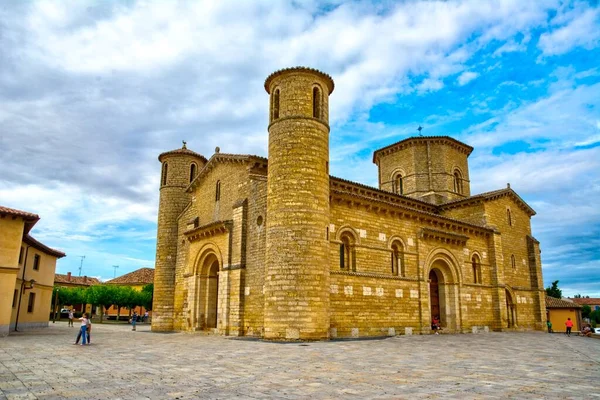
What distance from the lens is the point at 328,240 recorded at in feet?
65.0

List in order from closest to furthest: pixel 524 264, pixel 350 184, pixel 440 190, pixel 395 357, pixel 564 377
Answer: pixel 564 377, pixel 395 357, pixel 350 184, pixel 524 264, pixel 440 190

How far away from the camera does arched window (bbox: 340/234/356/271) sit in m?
21.2

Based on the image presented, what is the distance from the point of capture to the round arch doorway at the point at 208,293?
24.5 meters

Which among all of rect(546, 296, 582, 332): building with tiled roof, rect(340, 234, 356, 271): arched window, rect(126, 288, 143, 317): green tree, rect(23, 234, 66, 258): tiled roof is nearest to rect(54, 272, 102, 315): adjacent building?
rect(126, 288, 143, 317): green tree

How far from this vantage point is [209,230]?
2411 centimetres

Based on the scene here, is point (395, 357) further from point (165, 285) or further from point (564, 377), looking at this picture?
point (165, 285)

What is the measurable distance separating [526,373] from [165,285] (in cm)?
2335

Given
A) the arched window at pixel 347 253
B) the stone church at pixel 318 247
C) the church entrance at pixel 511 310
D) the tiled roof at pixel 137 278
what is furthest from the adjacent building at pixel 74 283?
the church entrance at pixel 511 310

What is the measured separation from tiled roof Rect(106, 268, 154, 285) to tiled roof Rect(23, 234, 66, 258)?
33.5 m

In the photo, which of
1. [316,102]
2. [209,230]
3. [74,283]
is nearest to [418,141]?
[316,102]

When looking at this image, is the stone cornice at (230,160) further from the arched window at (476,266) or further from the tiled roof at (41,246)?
the arched window at (476,266)

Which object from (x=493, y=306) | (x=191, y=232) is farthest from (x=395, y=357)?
(x=493, y=306)

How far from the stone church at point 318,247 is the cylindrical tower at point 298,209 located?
2.1 inches

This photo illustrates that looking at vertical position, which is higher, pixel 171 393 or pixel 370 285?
pixel 370 285
